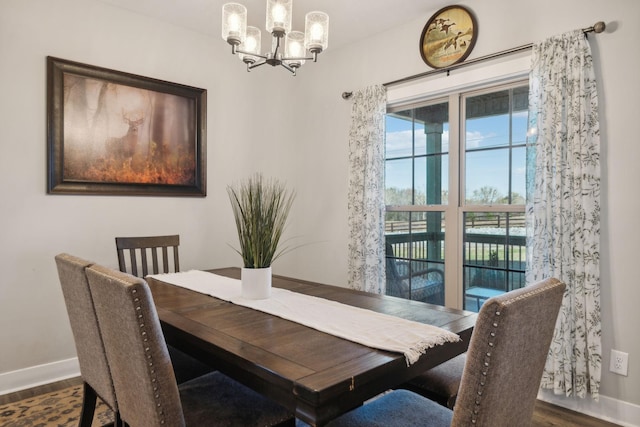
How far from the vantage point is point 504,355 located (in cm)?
101

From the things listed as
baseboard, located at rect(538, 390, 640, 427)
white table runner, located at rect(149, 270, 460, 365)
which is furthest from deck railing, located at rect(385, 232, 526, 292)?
white table runner, located at rect(149, 270, 460, 365)

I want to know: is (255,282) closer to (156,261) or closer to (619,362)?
(156,261)

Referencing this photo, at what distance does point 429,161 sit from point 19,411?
321 cm

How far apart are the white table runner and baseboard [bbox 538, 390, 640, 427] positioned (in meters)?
1.56

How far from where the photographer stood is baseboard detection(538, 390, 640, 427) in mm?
2166

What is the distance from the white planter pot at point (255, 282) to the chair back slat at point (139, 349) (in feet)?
2.26

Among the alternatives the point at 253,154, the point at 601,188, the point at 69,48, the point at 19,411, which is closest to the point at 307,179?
the point at 253,154

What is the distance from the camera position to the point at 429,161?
Answer: 3207 millimetres

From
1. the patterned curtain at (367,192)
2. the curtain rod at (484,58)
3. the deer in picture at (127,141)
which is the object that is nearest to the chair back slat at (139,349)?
the deer in picture at (127,141)

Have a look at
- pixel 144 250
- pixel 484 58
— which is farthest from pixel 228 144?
pixel 484 58

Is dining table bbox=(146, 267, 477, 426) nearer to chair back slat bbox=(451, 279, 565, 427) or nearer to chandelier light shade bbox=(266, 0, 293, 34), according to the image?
chair back slat bbox=(451, 279, 565, 427)

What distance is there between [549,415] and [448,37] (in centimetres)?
260

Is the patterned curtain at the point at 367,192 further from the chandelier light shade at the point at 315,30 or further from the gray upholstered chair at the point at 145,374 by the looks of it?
the gray upholstered chair at the point at 145,374

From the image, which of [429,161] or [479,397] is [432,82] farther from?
[479,397]
